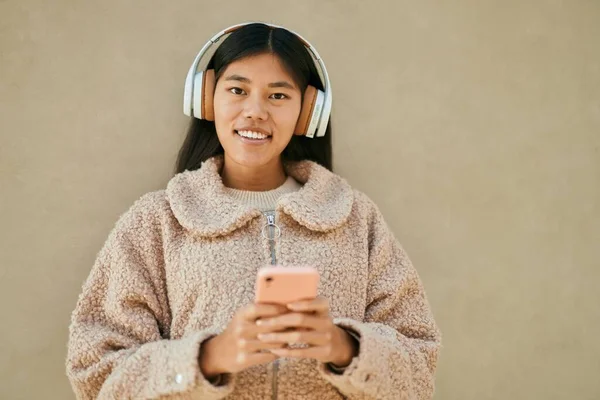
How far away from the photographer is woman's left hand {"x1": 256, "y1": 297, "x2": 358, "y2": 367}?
102cm

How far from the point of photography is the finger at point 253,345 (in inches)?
40.4

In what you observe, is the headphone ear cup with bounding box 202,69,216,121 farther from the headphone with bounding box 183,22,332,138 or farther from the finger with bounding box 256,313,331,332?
the finger with bounding box 256,313,331,332

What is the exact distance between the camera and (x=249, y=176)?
1.46 meters

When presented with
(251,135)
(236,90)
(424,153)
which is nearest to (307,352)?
(251,135)

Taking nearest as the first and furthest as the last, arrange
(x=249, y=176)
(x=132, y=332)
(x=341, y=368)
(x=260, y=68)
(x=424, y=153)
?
(x=341, y=368), (x=132, y=332), (x=260, y=68), (x=249, y=176), (x=424, y=153)

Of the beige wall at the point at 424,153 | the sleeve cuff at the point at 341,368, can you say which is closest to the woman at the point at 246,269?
the sleeve cuff at the point at 341,368

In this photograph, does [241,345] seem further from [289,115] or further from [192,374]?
[289,115]

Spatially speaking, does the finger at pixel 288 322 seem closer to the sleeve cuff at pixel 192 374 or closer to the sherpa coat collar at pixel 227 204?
the sleeve cuff at pixel 192 374

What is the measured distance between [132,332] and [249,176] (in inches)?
18.7

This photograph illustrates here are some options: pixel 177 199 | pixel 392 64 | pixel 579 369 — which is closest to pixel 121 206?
pixel 177 199

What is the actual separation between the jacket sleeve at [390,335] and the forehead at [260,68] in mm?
439

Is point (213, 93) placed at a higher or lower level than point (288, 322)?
higher

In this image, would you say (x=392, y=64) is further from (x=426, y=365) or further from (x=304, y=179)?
(x=426, y=365)

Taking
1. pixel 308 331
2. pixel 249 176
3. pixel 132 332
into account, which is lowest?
pixel 132 332
